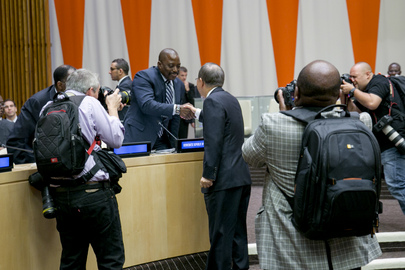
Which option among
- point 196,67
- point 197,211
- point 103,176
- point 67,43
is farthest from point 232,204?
point 67,43

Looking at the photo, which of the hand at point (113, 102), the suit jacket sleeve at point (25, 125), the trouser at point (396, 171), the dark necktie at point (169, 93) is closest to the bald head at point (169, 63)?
the dark necktie at point (169, 93)

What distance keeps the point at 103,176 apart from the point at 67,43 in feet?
22.0

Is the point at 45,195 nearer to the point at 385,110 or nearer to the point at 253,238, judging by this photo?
the point at 253,238

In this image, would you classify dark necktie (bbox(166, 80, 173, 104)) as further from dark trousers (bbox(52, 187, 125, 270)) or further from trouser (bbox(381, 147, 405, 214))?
trouser (bbox(381, 147, 405, 214))

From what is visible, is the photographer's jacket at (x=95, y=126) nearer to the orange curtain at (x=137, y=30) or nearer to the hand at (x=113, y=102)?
the hand at (x=113, y=102)

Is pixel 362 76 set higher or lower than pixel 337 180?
higher

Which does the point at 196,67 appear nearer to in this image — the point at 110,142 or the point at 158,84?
the point at 158,84

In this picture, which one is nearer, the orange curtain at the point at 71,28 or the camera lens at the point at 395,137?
the camera lens at the point at 395,137

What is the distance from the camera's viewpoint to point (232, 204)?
323 cm

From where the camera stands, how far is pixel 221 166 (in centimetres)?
317

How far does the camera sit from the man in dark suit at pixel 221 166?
3.11 metres

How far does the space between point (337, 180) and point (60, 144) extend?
4.26 feet

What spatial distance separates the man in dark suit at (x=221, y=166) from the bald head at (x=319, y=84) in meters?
1.24

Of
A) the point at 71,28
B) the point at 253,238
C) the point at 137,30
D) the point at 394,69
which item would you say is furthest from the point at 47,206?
the point at 71,28
